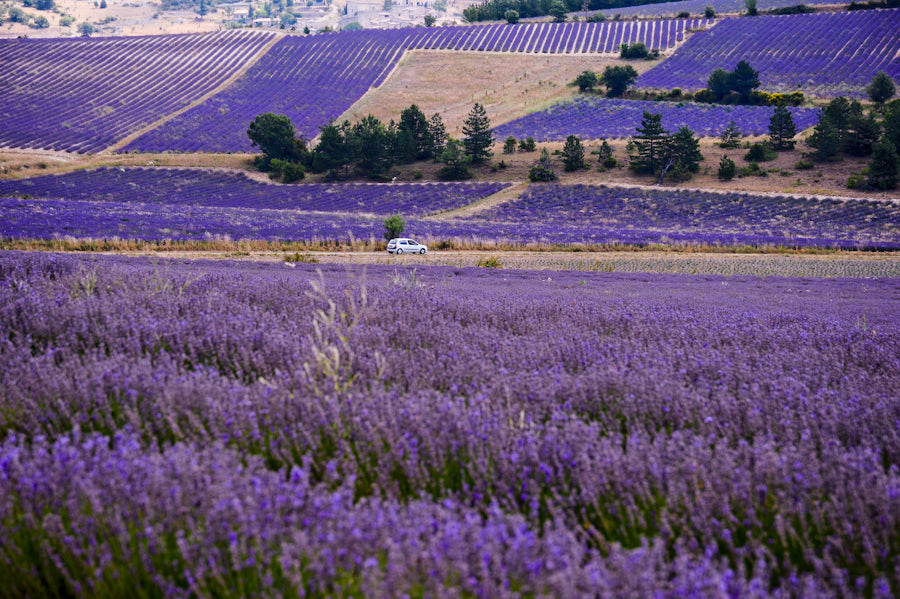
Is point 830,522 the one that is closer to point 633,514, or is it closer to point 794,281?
point 633,514

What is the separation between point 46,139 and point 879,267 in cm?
6714

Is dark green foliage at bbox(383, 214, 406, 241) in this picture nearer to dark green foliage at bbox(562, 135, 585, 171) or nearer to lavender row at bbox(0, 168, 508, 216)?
lavender row at bbox(0, 168, 508, 216)

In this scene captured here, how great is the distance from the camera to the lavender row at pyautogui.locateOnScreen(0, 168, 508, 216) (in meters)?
41.1

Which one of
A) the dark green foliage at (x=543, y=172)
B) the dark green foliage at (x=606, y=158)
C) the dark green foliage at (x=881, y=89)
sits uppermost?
the dark green foliage at (x=881, y=89)

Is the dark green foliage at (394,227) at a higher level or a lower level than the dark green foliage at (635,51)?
lower

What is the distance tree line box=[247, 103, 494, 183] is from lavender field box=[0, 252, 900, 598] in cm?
4660

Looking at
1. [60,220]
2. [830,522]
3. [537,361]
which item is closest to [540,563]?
[830,522]

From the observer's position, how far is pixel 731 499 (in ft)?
8.14

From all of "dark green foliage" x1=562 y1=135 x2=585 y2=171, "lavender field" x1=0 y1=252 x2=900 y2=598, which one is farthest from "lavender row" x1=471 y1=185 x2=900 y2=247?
"lavender field" x1=0 y1=252 x2=900 y2=598

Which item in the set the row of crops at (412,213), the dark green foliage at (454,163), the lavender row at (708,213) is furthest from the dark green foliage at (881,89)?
the dark green foliage at (454,163)

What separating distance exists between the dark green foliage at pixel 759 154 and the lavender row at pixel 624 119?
6.97 metres

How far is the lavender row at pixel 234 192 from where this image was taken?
41062 mm

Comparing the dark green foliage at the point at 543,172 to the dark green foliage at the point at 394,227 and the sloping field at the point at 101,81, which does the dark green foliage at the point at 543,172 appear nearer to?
the dark green foliage at the point at 394,227

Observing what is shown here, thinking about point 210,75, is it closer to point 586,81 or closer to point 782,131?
point 586,81
